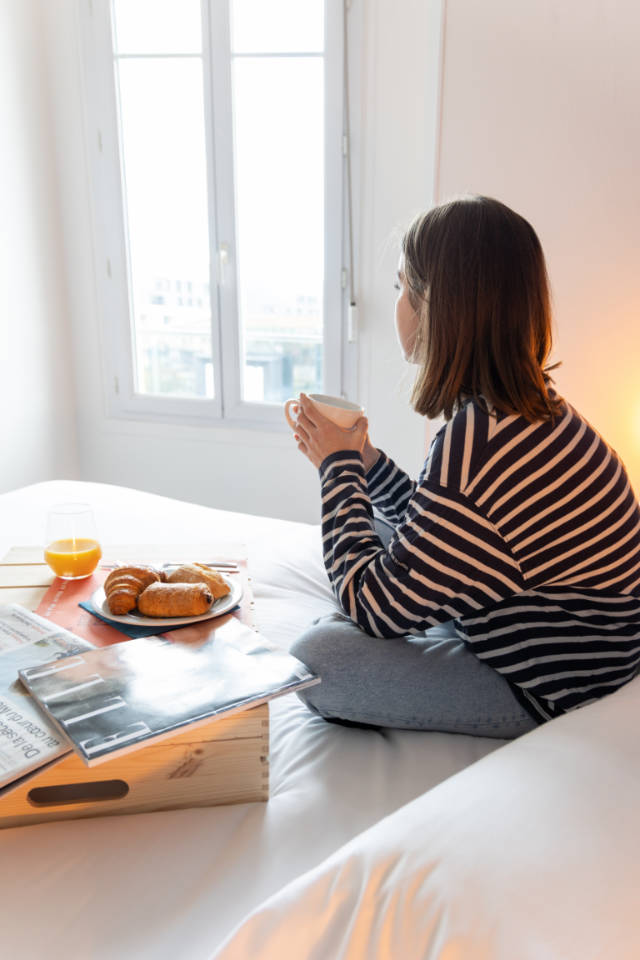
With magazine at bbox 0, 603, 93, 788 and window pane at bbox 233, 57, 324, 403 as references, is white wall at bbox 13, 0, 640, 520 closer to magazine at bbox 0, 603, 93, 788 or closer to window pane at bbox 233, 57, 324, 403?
window pane at bbox 233, 57, 324, 403

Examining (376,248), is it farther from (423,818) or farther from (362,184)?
(423,818)

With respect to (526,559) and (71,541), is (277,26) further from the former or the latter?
(526,559)

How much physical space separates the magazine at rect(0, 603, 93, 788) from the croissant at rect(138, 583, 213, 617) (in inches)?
3.7

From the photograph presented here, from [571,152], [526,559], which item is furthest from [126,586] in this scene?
[571,152]

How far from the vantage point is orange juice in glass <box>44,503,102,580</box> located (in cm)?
120

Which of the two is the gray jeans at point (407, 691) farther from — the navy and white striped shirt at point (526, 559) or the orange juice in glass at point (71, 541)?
the orange juice in glass at point (71, 541)

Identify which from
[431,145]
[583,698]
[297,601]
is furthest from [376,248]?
[583,698]

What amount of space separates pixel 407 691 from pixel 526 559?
0.22 metres

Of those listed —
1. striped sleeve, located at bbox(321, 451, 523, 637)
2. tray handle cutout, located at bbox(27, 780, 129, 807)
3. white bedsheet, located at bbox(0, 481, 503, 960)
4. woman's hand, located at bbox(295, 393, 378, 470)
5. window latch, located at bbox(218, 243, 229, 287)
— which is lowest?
white bedsheet, located at bbox(0, 481, 503, 960)

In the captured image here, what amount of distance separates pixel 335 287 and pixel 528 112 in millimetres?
856

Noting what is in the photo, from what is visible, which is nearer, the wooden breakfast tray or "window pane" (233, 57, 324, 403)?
the wooden breakfast tray

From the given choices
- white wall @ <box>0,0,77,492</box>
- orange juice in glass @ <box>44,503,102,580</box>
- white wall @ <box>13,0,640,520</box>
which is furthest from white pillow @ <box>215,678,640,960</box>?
white wall @ <box>0,0,77,492</box>

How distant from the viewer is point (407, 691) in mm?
996

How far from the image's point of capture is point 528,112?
2.11 meters
